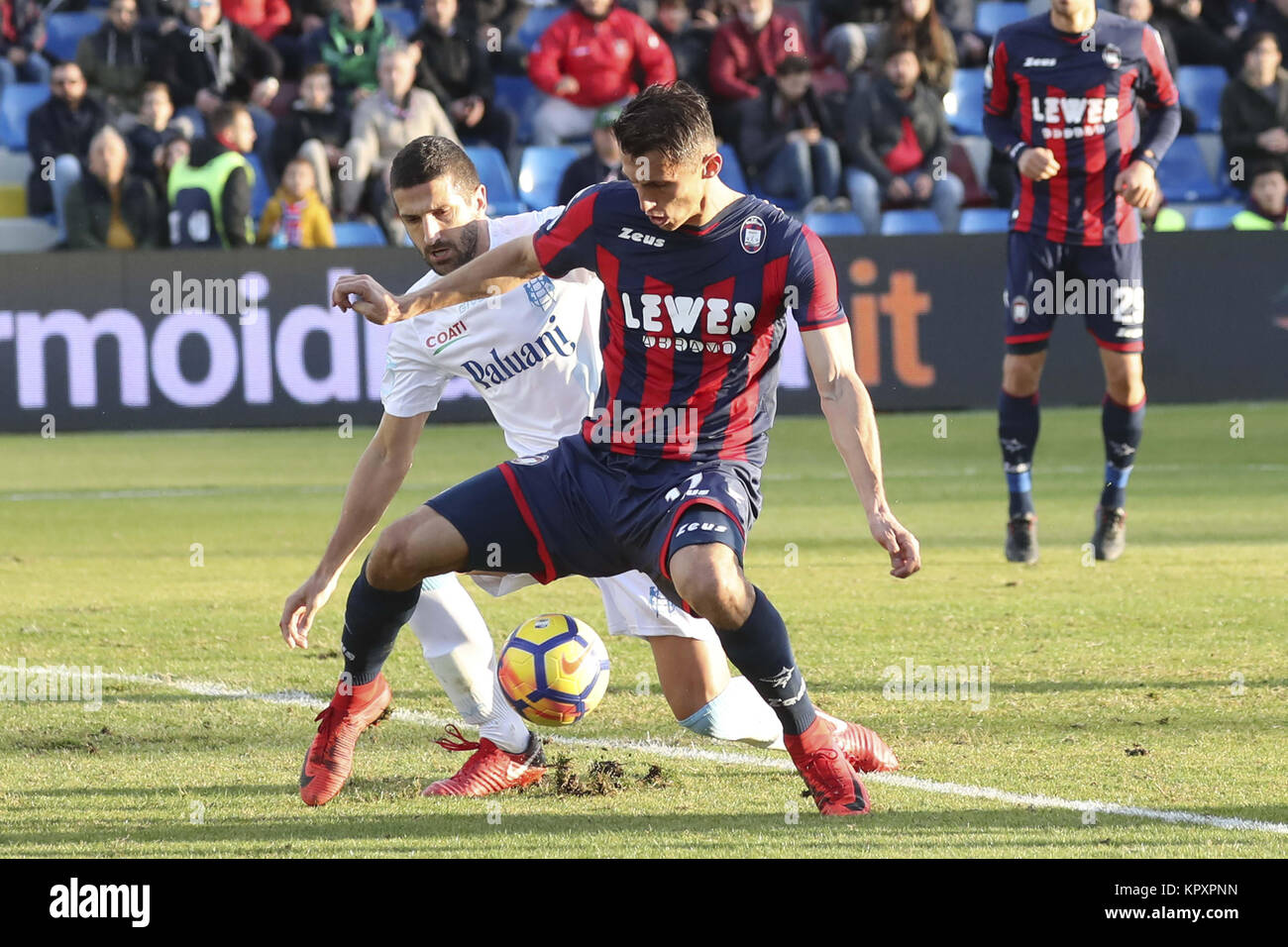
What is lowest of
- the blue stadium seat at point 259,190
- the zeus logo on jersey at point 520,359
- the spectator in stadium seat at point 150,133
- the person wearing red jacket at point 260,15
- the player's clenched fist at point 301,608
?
the player's clenched fist at point 301,608

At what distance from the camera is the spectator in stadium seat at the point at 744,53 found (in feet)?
51.7

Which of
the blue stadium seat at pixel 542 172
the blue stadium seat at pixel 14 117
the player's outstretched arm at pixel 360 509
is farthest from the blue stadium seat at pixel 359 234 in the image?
the player's outstretched arm at pixel 360 509

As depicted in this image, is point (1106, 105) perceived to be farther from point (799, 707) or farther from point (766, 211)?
point (799, 707)

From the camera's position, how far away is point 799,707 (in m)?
4.41

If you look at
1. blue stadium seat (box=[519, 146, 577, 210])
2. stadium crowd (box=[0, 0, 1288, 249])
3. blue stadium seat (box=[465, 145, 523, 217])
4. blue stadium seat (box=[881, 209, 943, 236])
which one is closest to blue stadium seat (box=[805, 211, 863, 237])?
stadium crowd (box=[0, 0, 1288, 249])

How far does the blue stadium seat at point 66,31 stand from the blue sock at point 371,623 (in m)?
14.0

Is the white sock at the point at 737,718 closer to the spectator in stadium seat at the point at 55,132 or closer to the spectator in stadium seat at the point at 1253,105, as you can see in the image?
the spectator in stadium seat at the point at 55,132

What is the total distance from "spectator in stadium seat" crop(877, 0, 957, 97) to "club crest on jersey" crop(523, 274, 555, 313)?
10755mm

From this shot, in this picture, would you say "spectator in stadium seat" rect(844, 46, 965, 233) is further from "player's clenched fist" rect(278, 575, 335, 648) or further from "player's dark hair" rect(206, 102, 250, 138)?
"player's clenched fist" rect(278, 575, 335, 648)

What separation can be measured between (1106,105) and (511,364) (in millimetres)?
4134

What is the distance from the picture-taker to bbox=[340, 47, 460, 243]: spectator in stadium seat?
1492 cm

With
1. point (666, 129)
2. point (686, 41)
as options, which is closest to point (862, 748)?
point (666, 129)

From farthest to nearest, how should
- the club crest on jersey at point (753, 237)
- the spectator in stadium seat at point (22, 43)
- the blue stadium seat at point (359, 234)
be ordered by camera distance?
the spectator in stadium seat at point (22, 43), the blue stadium seat at point (359, 234), the club crest on jersey at point (753, 237)
